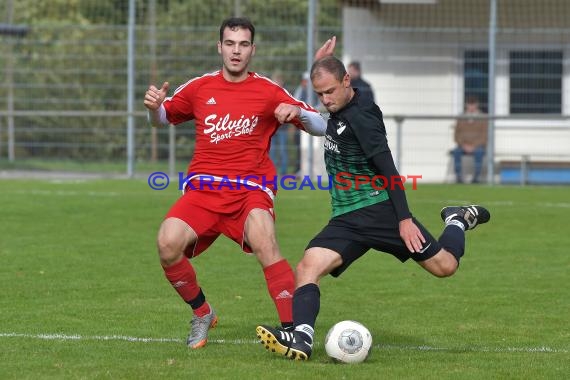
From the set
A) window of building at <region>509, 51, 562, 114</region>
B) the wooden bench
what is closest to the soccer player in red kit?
the wooden bench

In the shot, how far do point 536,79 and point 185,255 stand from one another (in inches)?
618

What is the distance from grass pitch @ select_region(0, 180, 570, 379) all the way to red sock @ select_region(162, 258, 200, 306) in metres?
0.33

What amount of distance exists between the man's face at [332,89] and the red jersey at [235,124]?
2.11ft

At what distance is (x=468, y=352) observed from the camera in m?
7.36

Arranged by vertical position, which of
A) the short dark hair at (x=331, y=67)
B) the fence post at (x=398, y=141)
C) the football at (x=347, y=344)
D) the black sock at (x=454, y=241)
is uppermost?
the short dark hair at (x=331, y=67)

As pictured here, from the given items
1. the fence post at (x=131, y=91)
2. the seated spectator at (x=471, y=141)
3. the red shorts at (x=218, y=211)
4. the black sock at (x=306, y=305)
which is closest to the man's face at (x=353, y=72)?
the seated spectator at (x=471, y=141)

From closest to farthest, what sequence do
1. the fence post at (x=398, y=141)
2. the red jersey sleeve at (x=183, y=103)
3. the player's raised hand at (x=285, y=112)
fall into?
the player's raised hand at (x=285, y=112) < the red jersey sleeve at (x=183, y=103) < the fence post at (x=398, y=141)

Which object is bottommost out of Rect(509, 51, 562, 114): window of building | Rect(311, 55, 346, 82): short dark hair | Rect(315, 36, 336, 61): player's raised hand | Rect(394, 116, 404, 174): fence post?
Rect(394, 116, 404, 174): fence post

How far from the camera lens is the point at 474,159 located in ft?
71.1

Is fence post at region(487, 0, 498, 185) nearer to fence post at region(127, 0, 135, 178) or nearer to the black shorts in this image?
fence post at region(127, 0, 135, 178)

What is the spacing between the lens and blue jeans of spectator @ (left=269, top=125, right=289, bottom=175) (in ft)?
72.2

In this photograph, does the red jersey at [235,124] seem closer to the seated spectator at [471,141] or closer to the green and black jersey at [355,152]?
the green and black jersey at [355,152]

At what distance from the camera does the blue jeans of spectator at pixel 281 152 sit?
72.2ft

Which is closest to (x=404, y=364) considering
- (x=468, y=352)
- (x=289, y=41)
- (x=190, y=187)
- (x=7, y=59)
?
(x=468, y=352)
